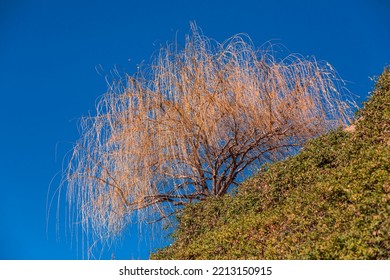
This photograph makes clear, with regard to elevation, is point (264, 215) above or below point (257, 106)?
below

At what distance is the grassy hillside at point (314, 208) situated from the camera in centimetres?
414

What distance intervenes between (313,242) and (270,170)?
2.73 metres

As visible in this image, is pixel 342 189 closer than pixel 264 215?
Yes

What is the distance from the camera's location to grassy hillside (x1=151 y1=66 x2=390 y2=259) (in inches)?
163

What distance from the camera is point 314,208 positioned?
5.26m

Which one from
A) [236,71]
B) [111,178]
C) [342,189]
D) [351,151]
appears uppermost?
[236,71]

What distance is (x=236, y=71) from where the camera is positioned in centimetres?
911

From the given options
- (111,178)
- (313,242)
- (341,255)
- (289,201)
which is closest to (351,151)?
(289,201)

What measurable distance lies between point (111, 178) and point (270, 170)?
295 cm

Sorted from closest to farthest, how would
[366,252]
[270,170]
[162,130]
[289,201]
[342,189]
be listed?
[366,252], [342,189], [289,201], [270,170], [162,130]
